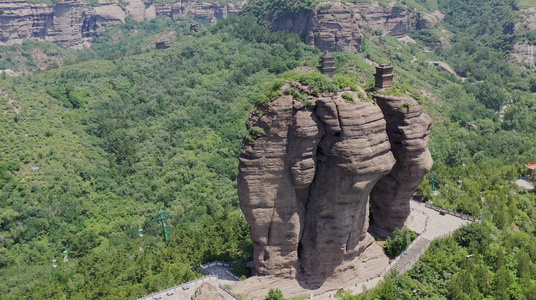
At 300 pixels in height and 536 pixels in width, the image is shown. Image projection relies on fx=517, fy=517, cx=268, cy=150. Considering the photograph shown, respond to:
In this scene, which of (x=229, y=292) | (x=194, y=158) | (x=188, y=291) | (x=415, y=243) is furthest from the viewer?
(x=194, y=158)

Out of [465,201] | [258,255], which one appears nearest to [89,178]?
[258,255]

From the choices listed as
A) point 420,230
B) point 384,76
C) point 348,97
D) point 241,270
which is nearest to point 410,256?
point 420,230

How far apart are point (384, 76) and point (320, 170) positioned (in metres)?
9.91

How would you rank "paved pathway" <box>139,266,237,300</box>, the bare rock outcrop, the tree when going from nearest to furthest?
the tree → "paved pathway" <box>139,266,237,300</box> → the bare rock outcrop

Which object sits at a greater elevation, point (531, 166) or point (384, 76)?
point (384, 76)

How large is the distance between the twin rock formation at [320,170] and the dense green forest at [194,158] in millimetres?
3900

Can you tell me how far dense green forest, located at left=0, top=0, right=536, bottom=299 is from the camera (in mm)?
48219

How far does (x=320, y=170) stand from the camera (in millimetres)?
40375

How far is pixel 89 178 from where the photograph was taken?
293 feet

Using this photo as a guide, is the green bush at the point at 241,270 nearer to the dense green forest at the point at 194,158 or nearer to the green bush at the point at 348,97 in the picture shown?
the dense green forest at the point at 194,158

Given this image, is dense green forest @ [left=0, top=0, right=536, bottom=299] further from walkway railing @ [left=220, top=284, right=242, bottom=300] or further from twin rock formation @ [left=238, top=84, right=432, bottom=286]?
walkway railing @ [left=220, top=284, right=242, bottom=300]

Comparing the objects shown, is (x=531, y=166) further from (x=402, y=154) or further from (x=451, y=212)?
(x=402, y=154)

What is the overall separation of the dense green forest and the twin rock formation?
154 inches

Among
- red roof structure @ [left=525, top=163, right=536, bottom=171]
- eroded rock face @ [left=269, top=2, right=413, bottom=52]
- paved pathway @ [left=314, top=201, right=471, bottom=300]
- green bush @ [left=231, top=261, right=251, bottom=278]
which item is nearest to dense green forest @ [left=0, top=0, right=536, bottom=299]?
paved pathway @ [left=314, top=201, right=471, bottom=300]
